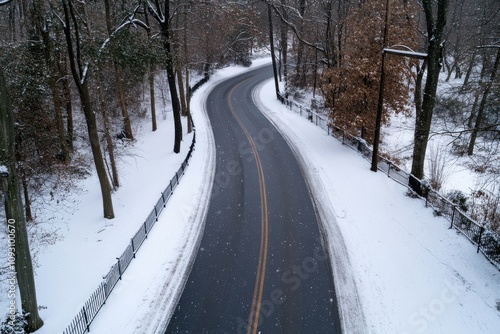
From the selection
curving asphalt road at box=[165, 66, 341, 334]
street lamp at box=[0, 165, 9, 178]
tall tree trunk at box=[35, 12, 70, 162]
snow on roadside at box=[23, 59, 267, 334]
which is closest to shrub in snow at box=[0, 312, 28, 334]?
snow on roadside at box=[23, 59, 267, 334]

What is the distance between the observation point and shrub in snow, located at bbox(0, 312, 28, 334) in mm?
10242

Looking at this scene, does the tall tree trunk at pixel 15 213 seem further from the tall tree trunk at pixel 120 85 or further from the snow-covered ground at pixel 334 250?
the tall tree trunk at pixel 120 85

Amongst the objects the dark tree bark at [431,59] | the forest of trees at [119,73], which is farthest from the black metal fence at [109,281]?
the dark tree bark at [431,59]

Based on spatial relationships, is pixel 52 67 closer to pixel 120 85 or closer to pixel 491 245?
pixel 120 85

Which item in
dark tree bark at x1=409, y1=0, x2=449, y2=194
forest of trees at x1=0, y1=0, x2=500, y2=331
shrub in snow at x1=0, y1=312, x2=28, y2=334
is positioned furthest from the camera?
forest of trees at x1=0, y1=0, x2=500, y2=331

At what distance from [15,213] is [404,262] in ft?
43.5

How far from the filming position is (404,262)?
13.6 metres

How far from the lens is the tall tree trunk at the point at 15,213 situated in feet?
32.4

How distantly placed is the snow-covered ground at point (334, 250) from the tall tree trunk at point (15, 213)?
1.08 metres

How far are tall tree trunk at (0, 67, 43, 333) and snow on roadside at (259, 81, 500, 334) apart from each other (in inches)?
406

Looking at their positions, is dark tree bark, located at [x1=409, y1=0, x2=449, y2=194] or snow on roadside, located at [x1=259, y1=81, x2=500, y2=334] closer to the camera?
snow on roadside, located at [x1=259, y1=81, x2=500, y2=334]

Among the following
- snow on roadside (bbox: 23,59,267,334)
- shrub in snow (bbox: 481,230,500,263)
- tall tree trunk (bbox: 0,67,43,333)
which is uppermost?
tall tree trunk (bbox: 0,67,43,333)

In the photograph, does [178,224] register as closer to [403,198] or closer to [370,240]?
[370,240]

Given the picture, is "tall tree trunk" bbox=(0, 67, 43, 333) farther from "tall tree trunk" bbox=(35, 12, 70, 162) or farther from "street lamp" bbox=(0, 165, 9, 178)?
"tall tree trunk" bbox=(35, 12, 70, 162)
